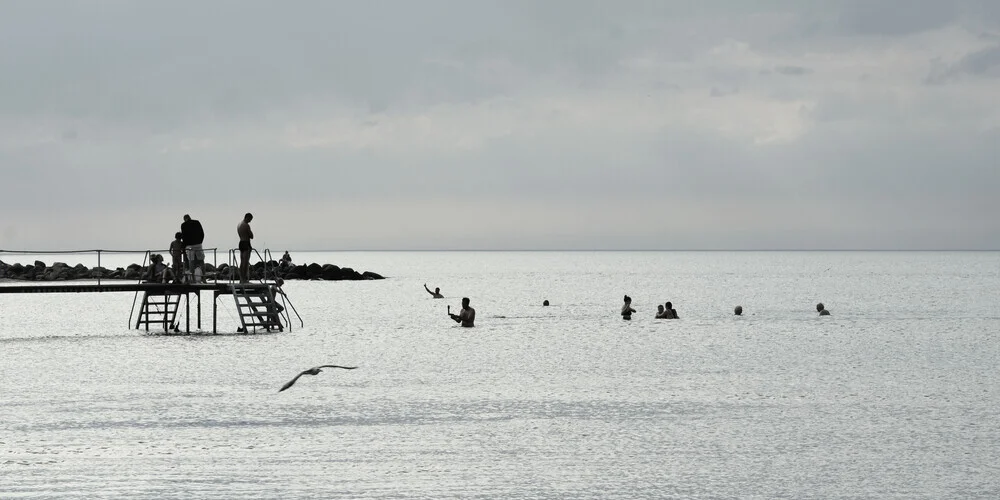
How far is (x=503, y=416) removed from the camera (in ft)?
71.4

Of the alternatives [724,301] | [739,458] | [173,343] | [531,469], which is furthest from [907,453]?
[724,301]

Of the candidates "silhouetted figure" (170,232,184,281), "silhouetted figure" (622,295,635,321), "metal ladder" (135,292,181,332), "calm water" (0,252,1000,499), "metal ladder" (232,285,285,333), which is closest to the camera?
"calm water" (0,252,1000,499)

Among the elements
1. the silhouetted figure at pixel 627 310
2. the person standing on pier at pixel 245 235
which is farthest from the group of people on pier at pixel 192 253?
the silhouetted figure at pixel 627 310

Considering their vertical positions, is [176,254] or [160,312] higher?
[176,254]

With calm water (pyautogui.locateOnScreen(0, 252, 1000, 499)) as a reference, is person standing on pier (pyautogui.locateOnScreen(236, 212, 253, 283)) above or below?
above

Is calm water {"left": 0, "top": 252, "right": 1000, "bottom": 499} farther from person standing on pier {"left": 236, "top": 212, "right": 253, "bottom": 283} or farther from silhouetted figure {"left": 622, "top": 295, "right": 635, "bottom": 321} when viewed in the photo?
silhouetted figure {"left": 622, "top": 295, "right": 635, "bottom": 321}

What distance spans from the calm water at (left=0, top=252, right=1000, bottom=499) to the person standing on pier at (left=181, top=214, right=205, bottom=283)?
2.94 m

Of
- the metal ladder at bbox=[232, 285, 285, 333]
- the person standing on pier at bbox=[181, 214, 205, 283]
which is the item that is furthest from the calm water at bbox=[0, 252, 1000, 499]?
the person standing on pier at bbox=[181, 214, 205, 283]

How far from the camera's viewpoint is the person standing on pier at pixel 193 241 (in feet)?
118

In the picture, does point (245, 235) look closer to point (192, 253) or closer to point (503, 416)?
point (192, 253)

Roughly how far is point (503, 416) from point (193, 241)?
18345 mm

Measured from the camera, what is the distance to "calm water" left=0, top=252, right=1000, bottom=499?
1533cm

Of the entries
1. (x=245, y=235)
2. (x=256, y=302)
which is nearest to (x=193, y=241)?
(x=245, y=235)

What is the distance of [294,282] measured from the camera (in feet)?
405
